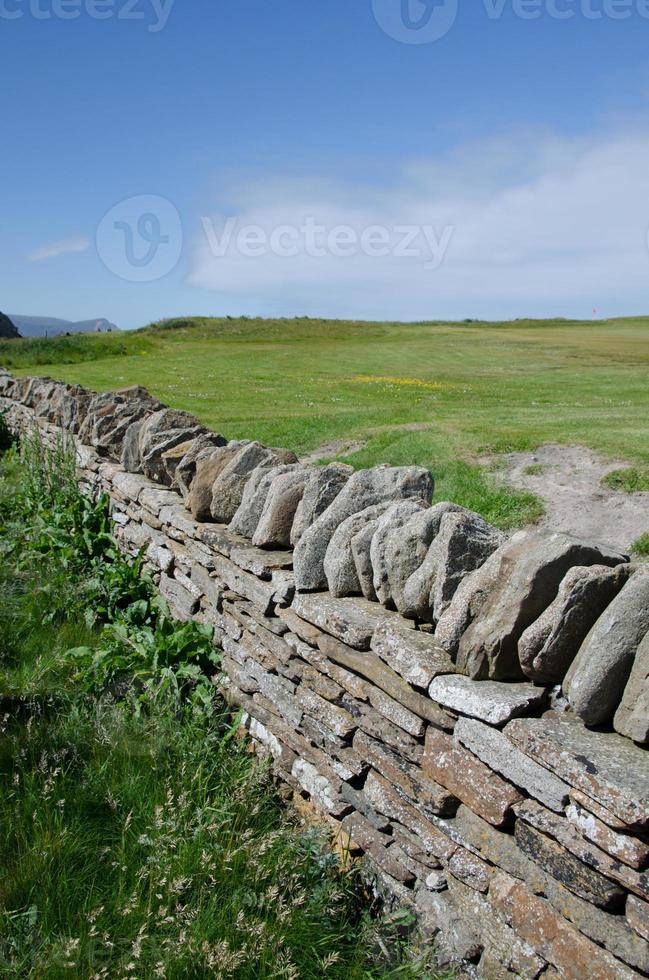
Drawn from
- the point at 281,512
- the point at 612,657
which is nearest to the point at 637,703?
the point at 612,657

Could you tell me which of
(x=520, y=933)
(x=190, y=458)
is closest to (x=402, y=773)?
(x=520, y=933)

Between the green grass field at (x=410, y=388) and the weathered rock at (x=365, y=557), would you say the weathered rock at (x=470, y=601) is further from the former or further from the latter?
the green grass field at (x=410, y=388)

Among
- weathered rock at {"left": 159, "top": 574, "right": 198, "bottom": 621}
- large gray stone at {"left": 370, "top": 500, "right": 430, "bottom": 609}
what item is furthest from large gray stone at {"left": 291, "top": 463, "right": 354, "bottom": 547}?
weathered rock at {"left": 159, "top": 574, "right": 198, "bottom": 621}

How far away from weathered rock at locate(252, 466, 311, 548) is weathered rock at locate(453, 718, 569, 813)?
2038 mm

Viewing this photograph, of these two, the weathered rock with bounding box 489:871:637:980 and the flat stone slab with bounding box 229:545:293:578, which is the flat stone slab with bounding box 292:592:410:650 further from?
the weathered rock with bounding box 489:871:637:980

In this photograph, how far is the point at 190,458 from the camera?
5.98 meters

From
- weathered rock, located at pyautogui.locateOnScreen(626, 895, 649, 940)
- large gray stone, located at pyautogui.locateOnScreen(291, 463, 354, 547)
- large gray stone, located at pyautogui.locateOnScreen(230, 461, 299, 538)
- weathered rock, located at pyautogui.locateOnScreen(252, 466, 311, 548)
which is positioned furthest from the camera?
large gray stone, located at pyautogui.locateOnScreen(230, 461, 299, 538)

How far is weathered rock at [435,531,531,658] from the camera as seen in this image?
3025mm

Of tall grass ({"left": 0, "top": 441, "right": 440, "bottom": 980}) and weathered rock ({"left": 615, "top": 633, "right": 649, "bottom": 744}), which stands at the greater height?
weathered rock ({"left": 615, "top": 633, "right": 649, "bottom": 744})

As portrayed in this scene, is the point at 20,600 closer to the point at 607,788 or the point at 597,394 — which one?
the point at 607,788

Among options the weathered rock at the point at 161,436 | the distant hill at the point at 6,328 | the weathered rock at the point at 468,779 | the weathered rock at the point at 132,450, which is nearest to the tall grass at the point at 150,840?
the weathered rock at the point at 468,779

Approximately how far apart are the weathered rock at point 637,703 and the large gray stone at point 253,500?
9.33 feet

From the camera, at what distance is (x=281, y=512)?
4.58m

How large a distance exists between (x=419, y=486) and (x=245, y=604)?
4.13 ft
